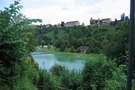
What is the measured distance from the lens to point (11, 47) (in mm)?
2555

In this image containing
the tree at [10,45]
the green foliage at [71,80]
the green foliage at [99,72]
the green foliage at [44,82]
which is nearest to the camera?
the tree at [10,45]

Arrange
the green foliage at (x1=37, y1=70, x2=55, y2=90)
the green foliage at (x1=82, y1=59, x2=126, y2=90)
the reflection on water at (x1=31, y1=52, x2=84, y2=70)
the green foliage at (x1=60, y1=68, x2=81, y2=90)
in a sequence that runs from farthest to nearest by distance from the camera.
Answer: the reflection on water at (x1=31, y1=52, x2=84, y2=70) → the green foliage at (x1=60, y1=68, x2=81, y2=90) → the green foliage at (x1=37, y1=70, x2=55, y2=90) → the green foliage at (x1=82, y1=59, x2=126, y2=90)

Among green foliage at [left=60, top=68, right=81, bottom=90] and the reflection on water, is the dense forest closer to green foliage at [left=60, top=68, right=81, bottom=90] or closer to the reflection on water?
green foliage at [left=60, top=68, right=81, bottom=90]

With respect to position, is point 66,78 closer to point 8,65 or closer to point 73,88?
point 73,88

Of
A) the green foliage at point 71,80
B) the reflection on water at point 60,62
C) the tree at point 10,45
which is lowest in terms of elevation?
the reflection on water at point 60,62

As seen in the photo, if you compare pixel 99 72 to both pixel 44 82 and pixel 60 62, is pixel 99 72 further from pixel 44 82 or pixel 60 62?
pixel 60 62

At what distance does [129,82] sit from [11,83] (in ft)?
6.05

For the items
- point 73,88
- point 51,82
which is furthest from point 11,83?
point 73,88

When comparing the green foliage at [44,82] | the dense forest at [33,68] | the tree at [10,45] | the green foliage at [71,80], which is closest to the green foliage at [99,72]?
the dense forest at [33,68]

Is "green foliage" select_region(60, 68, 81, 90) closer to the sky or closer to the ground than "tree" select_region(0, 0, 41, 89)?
closer to the ground

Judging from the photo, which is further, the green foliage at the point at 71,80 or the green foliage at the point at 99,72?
the green foliage at the point at 71,80

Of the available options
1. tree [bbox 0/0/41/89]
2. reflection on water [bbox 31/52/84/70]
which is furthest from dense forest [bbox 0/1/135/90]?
reflection on water [bbox 31/52/84/70]

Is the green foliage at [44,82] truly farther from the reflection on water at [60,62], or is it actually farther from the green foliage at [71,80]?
the reflection on water at [60,62]

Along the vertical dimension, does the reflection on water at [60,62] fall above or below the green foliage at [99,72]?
below
